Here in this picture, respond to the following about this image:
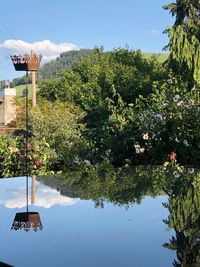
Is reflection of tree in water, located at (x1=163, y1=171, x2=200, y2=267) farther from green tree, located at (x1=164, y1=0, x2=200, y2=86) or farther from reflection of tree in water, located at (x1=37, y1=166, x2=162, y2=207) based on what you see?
green tree, located at (x1=164, y1=0, x2=200, y2=86)

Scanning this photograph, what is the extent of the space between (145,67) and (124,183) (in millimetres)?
29658

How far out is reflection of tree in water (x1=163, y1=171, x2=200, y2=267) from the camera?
1373 mm

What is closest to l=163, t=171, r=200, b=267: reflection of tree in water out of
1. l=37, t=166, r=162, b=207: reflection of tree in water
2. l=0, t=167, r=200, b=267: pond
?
l=0, t=167, r=200, b=267: pond

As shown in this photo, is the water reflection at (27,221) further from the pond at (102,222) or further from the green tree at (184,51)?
the green tree at (184,51)

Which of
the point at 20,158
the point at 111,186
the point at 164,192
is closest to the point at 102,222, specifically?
the point at 164,192

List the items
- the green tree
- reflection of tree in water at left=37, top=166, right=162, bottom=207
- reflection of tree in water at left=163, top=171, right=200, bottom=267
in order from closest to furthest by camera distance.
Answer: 1. reflection of tree in water at left=163, top=171, right=200, bottom=267
2. reflection of tree in water at left=37, top=166, right=162, bottom=207
3. the green tree

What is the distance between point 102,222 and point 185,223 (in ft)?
1.14

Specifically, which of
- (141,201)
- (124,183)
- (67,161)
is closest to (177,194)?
(141,201)

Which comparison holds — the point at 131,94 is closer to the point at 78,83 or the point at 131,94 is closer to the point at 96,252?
the point at 78,83

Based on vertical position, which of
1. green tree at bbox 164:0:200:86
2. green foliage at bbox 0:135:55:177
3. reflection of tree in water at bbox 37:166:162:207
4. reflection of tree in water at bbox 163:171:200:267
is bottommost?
reflection of tree in water at bbox 163:171:200:267

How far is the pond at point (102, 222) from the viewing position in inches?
54.2

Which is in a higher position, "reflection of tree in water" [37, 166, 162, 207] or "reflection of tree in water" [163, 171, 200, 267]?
"reflection of tree in water" [37, 166, 162, 207]

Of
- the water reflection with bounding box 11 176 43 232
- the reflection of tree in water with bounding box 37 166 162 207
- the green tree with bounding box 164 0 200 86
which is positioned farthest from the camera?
the green tree with bounding box 164 0 200 86

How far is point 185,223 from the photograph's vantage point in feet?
5.88
